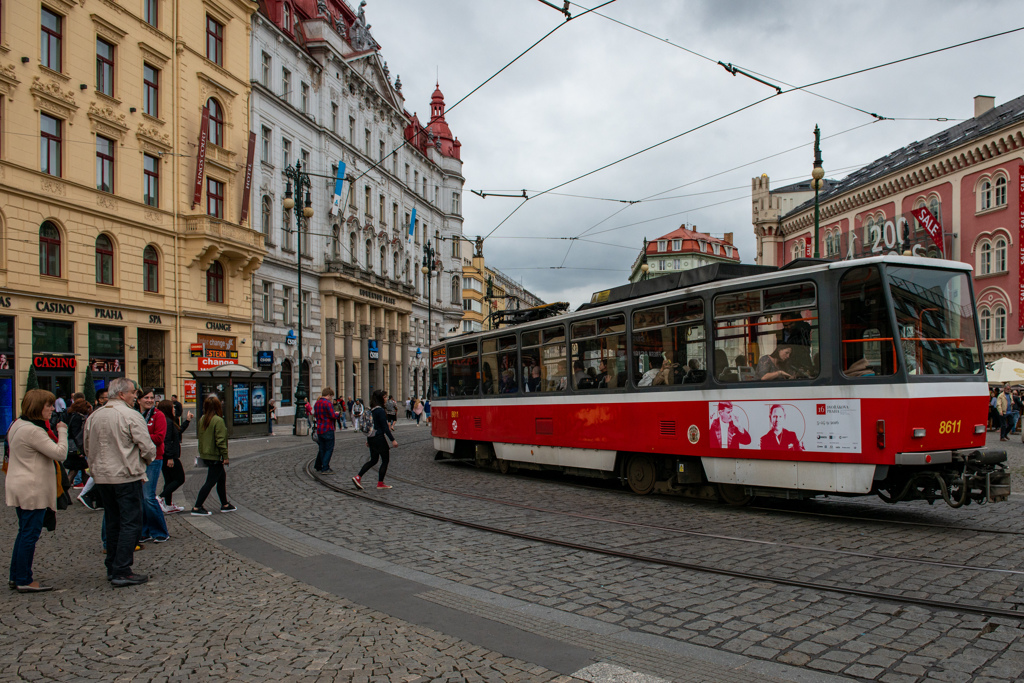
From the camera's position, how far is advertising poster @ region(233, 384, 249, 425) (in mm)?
27656

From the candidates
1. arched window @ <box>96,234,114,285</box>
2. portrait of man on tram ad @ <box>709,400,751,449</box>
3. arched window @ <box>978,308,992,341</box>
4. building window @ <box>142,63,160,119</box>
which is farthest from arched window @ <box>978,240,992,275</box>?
arched window @ <box>96,234,114,285</box>

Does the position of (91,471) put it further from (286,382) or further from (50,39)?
(286,382)

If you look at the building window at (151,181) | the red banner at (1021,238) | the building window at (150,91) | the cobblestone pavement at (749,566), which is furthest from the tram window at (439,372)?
the red banner at (1021,238)

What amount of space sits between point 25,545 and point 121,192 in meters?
25.2

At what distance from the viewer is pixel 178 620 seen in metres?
Result: 5.54

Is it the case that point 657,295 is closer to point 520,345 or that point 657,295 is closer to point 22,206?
point 520,345

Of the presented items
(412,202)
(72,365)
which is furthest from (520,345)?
(412,202)

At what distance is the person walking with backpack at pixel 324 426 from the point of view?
15.3 meters

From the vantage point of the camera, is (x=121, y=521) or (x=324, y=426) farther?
(x=324, y=426)

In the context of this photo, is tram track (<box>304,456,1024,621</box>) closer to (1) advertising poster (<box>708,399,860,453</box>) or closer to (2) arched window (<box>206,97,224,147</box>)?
(1) advertising poster (<box>708,399,860,453</box>)

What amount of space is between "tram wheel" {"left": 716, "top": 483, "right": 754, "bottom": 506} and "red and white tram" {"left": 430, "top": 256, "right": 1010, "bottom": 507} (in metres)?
0.02

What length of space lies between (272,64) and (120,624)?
38.3 metres

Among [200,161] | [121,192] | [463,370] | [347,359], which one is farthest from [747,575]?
[347,359]

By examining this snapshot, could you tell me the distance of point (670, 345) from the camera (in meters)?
10.9
